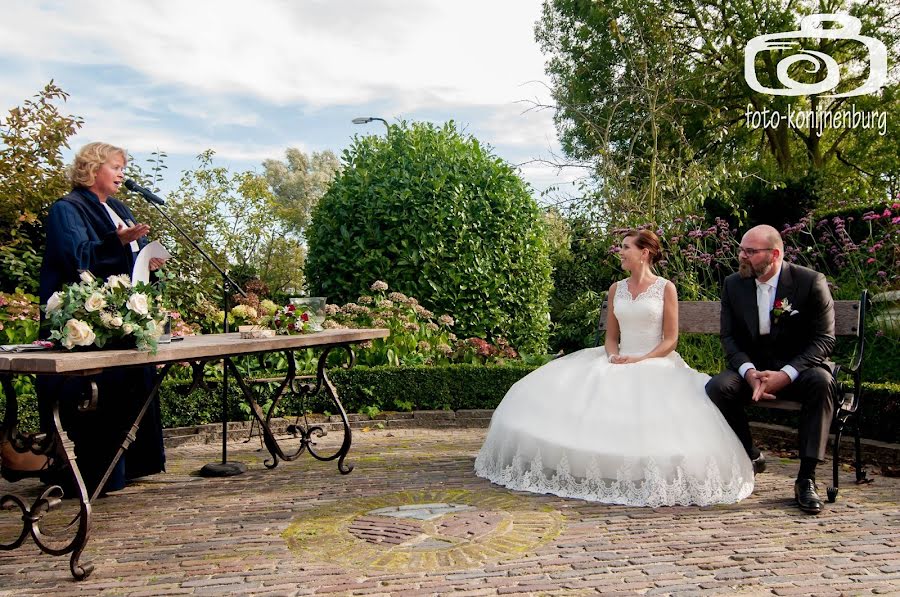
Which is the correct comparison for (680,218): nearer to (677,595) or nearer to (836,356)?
(836,356)

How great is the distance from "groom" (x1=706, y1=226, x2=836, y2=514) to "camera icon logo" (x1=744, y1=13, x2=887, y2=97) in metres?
16.4

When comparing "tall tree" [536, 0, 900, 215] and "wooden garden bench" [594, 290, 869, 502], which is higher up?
"tall tree" [536, 0, 900, 215]

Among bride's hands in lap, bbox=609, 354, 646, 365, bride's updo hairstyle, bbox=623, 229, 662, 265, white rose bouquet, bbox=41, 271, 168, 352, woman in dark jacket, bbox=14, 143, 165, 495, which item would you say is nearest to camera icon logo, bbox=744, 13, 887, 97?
bride's updo hairstyle, bbox=623, 229, 662, 265

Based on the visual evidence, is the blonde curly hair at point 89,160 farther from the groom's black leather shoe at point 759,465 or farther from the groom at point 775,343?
the groom's black leather shoe at point 759,465

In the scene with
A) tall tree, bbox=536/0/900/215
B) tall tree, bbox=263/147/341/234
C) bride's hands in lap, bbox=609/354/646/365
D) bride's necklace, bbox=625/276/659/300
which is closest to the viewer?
bride's hands in lap, bbox=609/354/646/365

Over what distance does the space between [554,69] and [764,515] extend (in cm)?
2080

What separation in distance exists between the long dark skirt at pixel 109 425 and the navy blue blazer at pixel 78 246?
688 millimetres

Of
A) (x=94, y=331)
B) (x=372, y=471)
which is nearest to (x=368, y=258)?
(x=372, y=471)

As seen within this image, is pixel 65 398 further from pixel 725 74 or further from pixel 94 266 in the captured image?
pixel 725 74

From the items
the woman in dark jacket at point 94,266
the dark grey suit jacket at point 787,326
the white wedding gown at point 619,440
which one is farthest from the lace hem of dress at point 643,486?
the woman in dark jacket at point 94,266

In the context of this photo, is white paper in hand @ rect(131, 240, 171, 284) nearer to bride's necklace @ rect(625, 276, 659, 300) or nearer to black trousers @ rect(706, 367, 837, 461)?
bride's necklace @ rect(625, 276, 659, 300)

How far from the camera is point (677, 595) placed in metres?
3.21

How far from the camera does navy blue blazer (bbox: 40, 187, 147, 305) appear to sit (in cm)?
491

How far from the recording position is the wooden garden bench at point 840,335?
497cm
